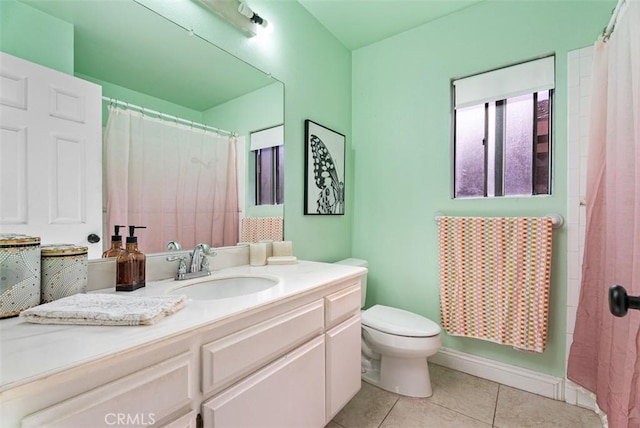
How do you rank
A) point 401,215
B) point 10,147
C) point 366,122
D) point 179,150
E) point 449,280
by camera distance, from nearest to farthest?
point 10,147
point 179,150
point 449,280
point 401,215
point 366,122

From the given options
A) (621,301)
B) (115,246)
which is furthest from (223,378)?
(621,301)

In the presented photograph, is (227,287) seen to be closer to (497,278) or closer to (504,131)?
(497,278)

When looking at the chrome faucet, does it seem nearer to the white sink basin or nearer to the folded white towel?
the white sink basin

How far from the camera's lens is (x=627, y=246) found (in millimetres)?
1007

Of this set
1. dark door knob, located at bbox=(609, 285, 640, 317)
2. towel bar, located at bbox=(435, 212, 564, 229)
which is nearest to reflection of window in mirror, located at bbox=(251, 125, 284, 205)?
dark door knob, located at bbox=(609, 285, 640, 317)

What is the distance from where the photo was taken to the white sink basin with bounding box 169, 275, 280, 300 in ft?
3.81

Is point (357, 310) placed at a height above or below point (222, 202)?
below

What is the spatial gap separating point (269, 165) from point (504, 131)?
1.60 meters

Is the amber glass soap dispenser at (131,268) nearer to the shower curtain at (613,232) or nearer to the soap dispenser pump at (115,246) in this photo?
the soap dispenser pump at (115,246)

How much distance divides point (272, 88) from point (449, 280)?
169 centimetres

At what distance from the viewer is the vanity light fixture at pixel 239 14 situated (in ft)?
4.45

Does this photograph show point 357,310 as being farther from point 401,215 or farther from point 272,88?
point 272,88

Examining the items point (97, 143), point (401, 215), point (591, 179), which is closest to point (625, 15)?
point (591, 179)

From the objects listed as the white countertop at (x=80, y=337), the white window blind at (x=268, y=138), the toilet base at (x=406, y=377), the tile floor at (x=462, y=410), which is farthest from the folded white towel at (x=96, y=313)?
the toilet base at (x=406, y=377)
